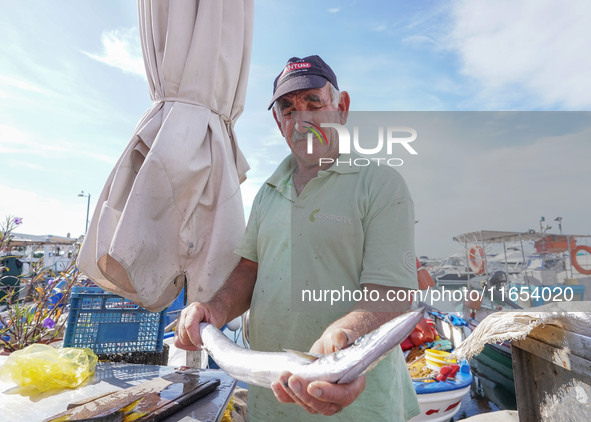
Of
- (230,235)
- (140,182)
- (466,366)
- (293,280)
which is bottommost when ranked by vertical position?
(466,366)

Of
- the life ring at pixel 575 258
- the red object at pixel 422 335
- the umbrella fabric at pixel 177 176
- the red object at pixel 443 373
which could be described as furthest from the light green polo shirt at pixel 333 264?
the life ring at pixel 575 258

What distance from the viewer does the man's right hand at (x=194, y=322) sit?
1714 mm

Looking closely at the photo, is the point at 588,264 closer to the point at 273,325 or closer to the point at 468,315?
the point at 468,315

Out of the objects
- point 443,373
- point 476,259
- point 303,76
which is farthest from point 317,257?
point 476,259

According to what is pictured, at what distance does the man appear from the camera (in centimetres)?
153

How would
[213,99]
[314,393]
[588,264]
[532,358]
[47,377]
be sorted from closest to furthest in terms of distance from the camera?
[314,393]
[47,377]
[532,358]
[213,99]
[588,264]

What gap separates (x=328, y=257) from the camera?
1.77m

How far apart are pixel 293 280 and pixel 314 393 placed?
79cm

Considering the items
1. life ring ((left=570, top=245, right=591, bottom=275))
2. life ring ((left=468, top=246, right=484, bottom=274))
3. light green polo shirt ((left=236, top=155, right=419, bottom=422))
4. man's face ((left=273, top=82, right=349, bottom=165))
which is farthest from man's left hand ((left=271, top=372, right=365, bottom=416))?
life ring ((left=570, top=245, right=591, bottom=275))

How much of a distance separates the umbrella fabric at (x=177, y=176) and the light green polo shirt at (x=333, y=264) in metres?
0.64

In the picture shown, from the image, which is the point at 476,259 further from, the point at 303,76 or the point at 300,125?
the point at 303,76

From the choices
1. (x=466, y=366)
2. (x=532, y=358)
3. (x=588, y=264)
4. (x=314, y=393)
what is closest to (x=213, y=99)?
(x=314, y=393)

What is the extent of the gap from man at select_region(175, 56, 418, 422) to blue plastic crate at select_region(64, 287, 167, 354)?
1.52 metres

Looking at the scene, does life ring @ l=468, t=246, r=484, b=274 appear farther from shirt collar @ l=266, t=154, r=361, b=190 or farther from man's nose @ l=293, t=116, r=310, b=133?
man's nose @ l=293, t=116, r=310, b=133
